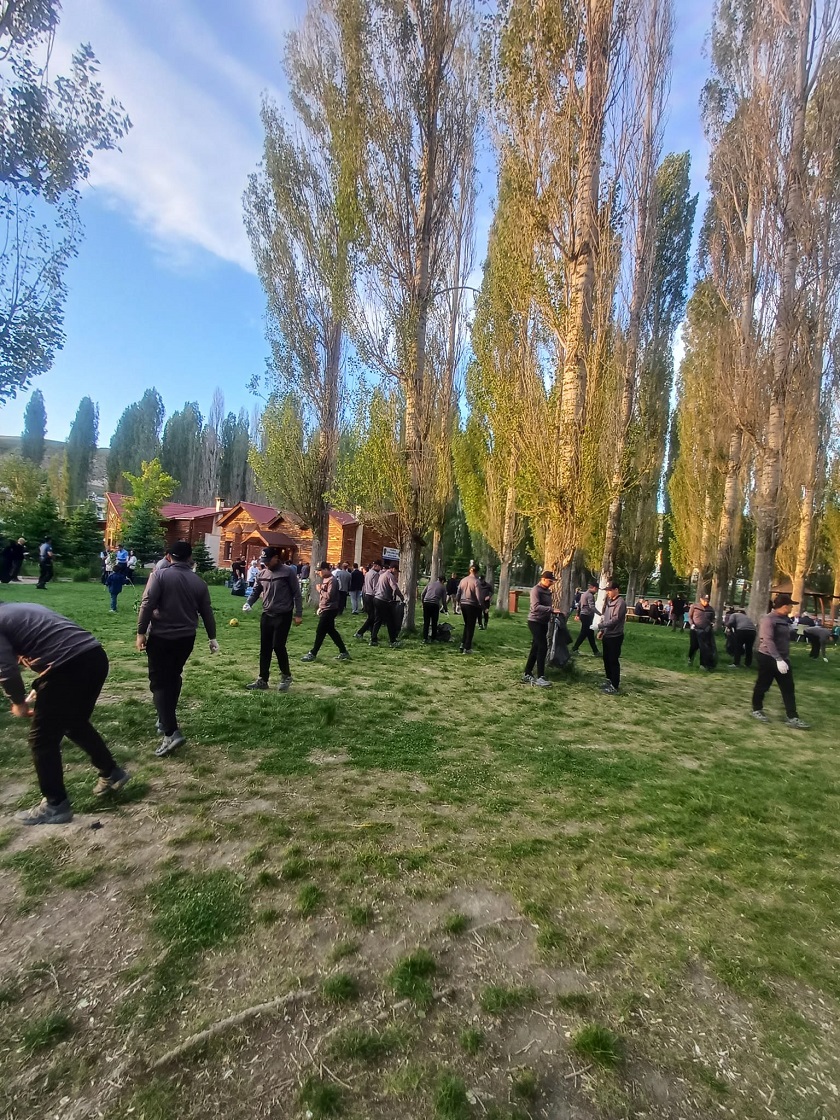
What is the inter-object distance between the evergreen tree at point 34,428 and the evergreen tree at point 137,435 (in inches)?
328

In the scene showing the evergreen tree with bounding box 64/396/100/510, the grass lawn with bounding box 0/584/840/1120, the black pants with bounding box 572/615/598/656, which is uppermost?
the evergreen tree with bounding box 64/396/100/510

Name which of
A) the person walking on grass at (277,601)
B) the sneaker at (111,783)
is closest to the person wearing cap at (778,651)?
the person walking on grass at (277,601)

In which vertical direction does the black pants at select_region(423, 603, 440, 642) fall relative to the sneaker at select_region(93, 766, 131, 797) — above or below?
above

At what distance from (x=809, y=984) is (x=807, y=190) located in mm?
15721

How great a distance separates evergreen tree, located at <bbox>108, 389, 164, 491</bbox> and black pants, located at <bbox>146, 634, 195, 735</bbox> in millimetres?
70753

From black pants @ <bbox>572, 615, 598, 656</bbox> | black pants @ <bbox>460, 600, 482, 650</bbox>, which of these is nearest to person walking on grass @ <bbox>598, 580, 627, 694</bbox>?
black pants @ <bbox>572, 615, 598, 656</bbox>

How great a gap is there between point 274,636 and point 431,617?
6220 mm

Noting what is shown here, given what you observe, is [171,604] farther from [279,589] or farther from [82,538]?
[82,538]

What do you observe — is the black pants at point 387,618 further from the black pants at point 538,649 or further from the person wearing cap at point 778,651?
the person wearing cap at point 778,651

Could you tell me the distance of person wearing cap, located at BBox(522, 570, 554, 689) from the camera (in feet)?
28.5

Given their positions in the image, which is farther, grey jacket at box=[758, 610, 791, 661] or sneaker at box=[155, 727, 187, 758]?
grey jacket at box=[758, 610, 791, 661]

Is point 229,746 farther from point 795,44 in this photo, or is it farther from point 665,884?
point 795,44

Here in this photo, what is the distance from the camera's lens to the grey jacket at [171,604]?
4.84m

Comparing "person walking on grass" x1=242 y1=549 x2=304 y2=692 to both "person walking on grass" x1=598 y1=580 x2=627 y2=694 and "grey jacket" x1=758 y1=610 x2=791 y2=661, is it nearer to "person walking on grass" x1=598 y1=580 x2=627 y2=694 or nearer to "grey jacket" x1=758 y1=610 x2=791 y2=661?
"person walking on grass" x1=598 y1=580 x2=627 y2=694
